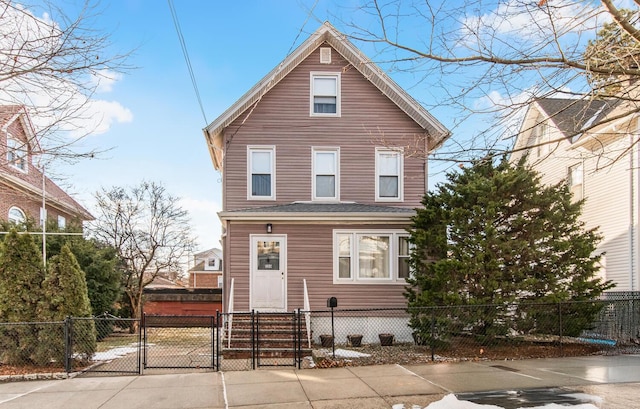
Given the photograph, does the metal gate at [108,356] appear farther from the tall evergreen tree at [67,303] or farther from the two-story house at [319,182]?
the two-story house at [319,182]

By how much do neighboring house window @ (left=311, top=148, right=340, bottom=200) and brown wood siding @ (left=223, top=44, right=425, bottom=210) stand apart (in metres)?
0.16

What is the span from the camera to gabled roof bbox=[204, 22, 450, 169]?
11945mm

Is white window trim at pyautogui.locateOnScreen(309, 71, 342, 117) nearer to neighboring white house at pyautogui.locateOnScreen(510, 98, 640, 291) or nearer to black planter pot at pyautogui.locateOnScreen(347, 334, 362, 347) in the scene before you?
neighboring white house at pyautogui.locateOnScreen(510, 98, 640, 291)

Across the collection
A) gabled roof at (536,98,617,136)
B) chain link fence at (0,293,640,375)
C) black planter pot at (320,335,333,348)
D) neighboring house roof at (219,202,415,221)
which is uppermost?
gabled roof at (536,98,617,136)

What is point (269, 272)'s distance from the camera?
11273 millimetres

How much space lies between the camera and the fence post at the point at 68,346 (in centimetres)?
730

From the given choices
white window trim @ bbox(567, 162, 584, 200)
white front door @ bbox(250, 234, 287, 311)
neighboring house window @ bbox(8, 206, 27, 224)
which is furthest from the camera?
neighboring house window @ bbox(8, 206, 27, 224)

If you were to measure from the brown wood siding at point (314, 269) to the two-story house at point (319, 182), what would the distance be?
1.1 inches

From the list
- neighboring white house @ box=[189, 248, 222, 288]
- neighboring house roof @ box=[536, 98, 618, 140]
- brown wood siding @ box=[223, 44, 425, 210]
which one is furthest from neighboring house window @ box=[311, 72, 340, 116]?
neighboring white house @ box=[189, 248, 222, 288]

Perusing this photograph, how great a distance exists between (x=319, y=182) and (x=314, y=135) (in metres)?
1.45

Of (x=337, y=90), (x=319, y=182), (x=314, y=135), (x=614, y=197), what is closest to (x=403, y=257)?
(x=319, y=182)

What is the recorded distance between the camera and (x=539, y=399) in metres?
5.45

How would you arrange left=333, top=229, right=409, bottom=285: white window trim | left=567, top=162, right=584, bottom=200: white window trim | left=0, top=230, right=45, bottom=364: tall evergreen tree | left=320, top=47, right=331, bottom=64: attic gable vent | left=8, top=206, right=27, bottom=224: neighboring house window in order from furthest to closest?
left=8, top=206, right=27, bottom=224: neighboring house window → left=567, top=162, right=584, bottom=200: white window trim → left=320, top=47, right=331, bottom=64: attic gable vent → left=333, top=229, right=409, bottom=285: white window trim → left=0, top=230, right=45, bottom=364: tall evergreen tree

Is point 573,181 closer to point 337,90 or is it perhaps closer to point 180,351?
point 337,90
